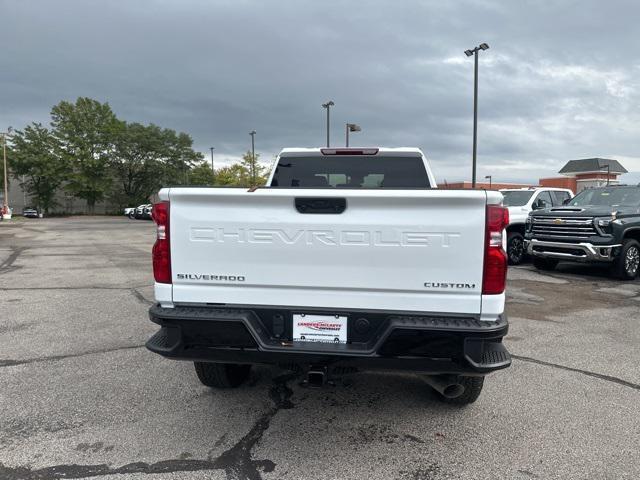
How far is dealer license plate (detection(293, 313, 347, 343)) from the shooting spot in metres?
3.05

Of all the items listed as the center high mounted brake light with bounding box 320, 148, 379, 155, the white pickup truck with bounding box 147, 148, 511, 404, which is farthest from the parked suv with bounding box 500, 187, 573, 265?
the white pickup truck with bounding box 147, 148, 511, 404

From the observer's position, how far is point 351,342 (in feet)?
10.0

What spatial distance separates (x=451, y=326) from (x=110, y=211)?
70747 millimetres

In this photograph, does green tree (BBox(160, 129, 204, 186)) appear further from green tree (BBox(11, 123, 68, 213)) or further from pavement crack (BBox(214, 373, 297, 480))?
pavement crack (BBox(214, 373, 297, 480))

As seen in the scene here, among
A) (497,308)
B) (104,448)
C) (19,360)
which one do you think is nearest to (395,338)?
(497,308)

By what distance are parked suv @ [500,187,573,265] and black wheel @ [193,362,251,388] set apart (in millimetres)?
9660

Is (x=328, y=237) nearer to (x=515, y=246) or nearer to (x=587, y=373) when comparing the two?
(x=587, y=373)

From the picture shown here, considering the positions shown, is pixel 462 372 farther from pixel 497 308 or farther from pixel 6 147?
pixel 6 147

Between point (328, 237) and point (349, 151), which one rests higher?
point (349, 151)

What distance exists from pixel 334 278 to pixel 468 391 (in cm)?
154

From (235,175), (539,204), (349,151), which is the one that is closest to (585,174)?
(235,175)

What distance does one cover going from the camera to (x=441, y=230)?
2928 mm

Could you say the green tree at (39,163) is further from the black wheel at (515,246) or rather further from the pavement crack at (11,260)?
the black wheel at (515,246)

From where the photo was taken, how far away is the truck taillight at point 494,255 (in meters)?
2.91
